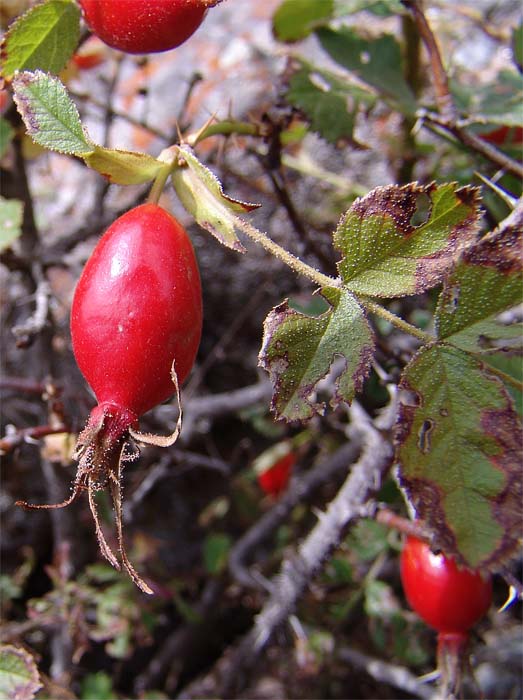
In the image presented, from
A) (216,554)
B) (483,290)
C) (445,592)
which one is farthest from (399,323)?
(216,554)

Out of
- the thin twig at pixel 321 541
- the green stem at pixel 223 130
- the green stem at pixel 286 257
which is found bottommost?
the thin twig at pixel 321 541

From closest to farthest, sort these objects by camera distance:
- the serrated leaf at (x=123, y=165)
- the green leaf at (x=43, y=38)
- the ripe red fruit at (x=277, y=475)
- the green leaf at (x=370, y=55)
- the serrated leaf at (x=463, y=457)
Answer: the serrated leaf at (x=463, y=457)
the serrated leaf at (x=123, y=165)
the green leaf at (x=43, y=38)
the green leaf at (x=370, y=55)
the ripe red fruit at (x=277, y=475)

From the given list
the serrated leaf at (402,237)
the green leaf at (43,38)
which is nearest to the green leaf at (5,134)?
the green leaf at (43,38)

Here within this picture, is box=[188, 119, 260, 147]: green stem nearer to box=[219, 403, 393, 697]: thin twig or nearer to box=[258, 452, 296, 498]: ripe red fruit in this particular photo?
box=[219, 403, 393, 697]: thin twig

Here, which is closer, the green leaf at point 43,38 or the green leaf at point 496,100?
the green leaf at point 43,38

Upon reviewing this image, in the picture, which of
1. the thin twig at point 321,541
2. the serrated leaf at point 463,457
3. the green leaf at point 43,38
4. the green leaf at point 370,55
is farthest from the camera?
the green leaf at point 370,55

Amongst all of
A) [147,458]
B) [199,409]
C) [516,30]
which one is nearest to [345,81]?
[516,30]

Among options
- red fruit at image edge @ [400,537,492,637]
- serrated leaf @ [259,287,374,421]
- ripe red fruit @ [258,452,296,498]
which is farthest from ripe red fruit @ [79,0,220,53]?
Answer: ripe red fruit @ [258,452,296,498]

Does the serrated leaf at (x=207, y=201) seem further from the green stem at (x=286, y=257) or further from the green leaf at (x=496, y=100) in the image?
the green leaf at (x=496, y=100)
